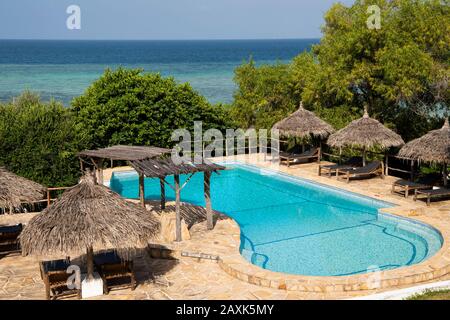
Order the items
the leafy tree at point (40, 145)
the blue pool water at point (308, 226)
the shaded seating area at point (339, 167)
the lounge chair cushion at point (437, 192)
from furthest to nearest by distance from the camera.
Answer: the shaded seating area at point (339, 167), the leafy tree at point (40, 145), the lounge chair cushion at point (437, 192), the blue pool water at point (308, 226)

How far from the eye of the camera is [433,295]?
344 inches

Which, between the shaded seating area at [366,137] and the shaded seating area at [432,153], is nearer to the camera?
the shaded seating area at [432,153]

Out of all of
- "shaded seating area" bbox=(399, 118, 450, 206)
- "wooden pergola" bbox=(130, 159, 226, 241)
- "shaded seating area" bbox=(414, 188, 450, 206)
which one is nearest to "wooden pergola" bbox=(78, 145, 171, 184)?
"wooden pergola" bbox=(130, 159, 226, 241)

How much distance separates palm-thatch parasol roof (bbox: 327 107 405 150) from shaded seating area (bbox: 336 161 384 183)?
68cm

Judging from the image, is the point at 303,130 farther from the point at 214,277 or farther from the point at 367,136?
the point at 214,277

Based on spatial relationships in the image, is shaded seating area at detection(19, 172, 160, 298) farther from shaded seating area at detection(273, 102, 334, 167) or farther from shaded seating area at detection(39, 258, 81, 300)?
shaded seating area at detection(273, 102, 334, 167)

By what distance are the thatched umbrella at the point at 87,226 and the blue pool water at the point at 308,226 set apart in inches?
143

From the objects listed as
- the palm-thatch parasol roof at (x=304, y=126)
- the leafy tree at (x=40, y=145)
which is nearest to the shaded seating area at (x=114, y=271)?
the leafy tree at (x=40, y=145)

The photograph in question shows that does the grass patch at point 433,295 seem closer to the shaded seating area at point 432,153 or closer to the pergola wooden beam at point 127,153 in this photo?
the shaded seating area at point 432,153

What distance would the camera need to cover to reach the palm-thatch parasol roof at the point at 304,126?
2039cm

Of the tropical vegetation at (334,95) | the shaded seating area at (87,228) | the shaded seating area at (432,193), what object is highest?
the tropical vegetation at (334,95)

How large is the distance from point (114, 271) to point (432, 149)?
10360mm

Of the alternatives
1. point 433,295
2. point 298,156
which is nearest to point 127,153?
point 433,295
